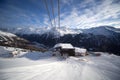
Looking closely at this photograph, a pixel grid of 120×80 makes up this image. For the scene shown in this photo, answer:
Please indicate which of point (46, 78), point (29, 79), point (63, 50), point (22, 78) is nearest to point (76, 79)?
point (46, 78)

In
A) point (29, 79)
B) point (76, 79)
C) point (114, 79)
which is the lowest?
point (114, 79)

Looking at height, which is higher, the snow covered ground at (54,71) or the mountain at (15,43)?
the mountain at (15,43)

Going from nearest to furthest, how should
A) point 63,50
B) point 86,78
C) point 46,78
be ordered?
point 46,78 < point 86,78 < point 63,50

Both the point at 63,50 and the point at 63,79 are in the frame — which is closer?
the point at 63,79

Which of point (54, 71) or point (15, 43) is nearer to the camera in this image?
point (54, 71)

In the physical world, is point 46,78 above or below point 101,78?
above

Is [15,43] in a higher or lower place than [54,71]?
higher

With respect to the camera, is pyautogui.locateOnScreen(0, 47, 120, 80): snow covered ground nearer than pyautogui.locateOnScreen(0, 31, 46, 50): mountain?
Yes

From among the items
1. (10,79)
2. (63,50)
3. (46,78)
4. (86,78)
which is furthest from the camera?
(63,50)

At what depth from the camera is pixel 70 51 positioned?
93.6ft

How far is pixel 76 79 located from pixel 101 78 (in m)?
3.05

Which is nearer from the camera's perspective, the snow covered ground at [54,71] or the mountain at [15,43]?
the snow covered ground at [54,71]

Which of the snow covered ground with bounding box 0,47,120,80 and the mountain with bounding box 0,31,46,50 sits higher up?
the mountain with bounding box 0,31,46,50

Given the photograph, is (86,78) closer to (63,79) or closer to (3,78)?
(63,79)
